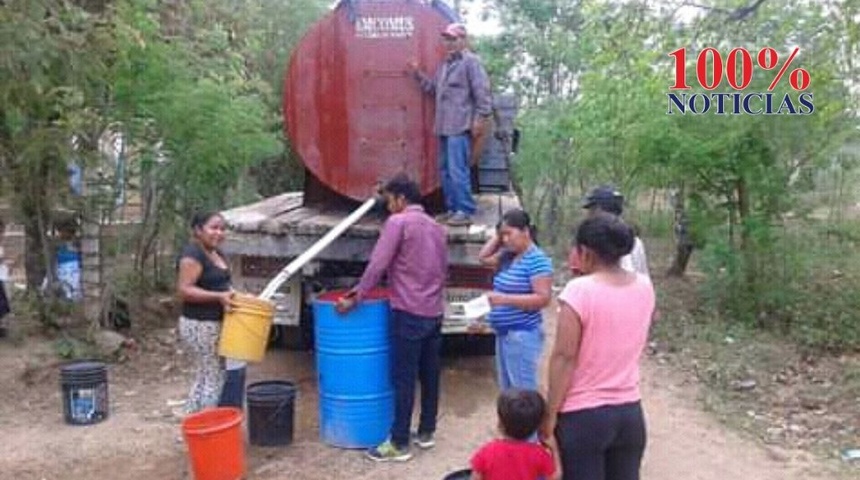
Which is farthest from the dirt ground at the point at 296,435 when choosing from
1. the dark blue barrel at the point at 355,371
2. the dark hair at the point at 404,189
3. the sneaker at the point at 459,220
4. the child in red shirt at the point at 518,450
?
the child in red shirt at the point at 518,450

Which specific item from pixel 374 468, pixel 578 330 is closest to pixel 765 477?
pixel 374 468

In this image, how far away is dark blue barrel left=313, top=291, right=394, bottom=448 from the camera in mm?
5434

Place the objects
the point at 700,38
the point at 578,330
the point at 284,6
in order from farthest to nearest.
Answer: the point at 284,6 < the point at 700,38 < the point at 578,330

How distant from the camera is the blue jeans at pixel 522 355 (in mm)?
5090

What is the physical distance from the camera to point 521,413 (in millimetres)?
3525

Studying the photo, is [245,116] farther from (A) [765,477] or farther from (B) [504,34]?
(B) [504,34]

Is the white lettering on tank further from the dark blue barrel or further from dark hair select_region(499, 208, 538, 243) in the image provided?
dark hair select_region(499, 208, 538, 243)

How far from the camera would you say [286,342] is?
7992mm

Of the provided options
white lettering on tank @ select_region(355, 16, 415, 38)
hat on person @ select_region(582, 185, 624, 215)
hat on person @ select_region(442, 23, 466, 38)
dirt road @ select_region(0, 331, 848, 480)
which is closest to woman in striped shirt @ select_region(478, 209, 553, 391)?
hat on person @ select_region(582, 185, 624, 215)

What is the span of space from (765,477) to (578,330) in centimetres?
255

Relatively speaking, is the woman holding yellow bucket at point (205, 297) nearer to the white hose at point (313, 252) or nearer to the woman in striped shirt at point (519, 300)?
the white hose at point (313, 252)

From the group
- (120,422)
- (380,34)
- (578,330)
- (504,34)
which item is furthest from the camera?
(504,34)

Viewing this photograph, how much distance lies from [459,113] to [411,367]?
1966 millimetres

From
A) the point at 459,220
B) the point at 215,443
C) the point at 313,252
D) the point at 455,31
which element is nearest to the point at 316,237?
the point at 313,252
